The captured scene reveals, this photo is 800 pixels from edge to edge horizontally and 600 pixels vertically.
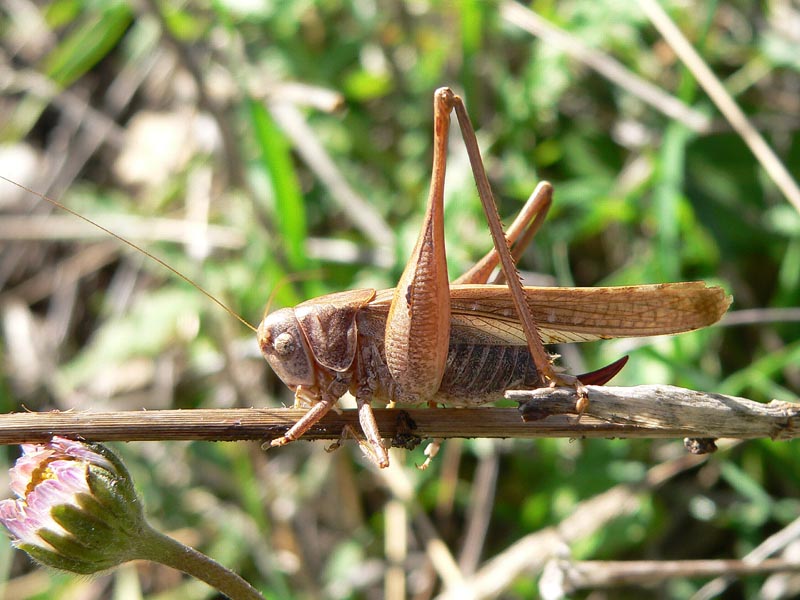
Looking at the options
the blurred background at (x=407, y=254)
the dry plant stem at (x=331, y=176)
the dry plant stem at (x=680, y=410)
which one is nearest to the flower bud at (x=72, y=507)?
the dry plant stem at (x=680, y=410)

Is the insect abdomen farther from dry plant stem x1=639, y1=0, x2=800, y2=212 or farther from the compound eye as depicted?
dry plant stem x1=639, y1=0, x2=800, y2=212

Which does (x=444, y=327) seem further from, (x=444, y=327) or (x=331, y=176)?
→ (x=331, y=176)

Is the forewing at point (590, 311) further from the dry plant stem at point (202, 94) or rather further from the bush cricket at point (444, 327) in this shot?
the dry plant stem at point (202, 94)

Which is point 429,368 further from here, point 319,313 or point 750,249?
point 750,249

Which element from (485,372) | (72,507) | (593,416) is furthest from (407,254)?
(72,507)

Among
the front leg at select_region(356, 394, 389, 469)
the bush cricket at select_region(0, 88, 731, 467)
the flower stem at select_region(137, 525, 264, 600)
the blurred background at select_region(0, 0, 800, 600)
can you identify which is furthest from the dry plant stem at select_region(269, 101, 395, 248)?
the flower stem at select_region(137, 525, 264, 600)

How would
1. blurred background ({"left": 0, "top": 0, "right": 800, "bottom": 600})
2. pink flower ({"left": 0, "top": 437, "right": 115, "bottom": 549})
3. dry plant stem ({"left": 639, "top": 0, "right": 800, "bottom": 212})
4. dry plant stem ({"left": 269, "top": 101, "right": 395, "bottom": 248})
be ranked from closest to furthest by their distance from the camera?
1. pink flower ({"left": 0, "top": 437, "right": 115, "bottom": 549})
2. dry plant stem ({"left": 639, "top": 0, "right": 800, "bottom": 212})
3. blurred background ({"left": 0, "top": 0, "right": 800, "bottom": 600})
4. dry plant stem ({"left": 269, "top": 101, "right": 395, "bottom": 248})
